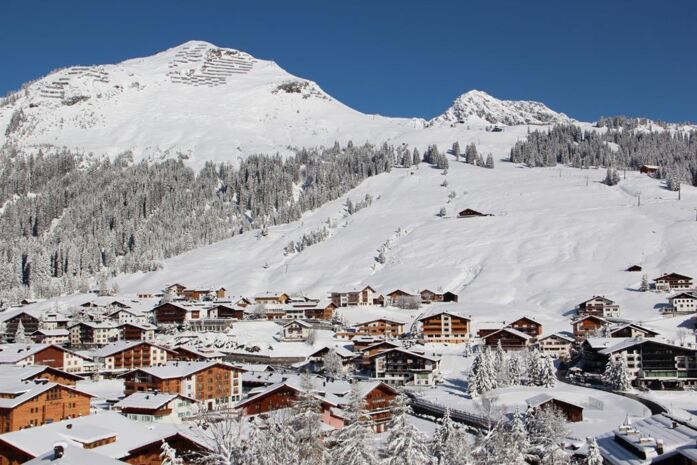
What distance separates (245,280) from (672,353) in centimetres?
8817

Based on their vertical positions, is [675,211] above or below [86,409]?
above

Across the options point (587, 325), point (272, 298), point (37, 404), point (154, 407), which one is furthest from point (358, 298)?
point (37, 404)

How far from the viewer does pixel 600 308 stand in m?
99.6

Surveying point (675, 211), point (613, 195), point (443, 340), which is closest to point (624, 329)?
point (443, 340)

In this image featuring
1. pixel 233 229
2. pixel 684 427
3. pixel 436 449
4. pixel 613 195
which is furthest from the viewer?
pixel 233 229

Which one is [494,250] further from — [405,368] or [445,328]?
[405,368]

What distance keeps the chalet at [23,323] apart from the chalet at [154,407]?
61534 mm

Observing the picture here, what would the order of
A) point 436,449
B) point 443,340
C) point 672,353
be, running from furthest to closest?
point 443,340, point 672,353, point 436,449

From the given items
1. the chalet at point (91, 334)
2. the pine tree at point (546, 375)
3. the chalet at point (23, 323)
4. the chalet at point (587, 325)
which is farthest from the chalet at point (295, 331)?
the chalet at point (23, 323)

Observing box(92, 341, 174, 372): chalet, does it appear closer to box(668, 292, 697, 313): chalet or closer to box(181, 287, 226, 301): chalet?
box(181, 287, 226, 301): chalet

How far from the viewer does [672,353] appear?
239 ft

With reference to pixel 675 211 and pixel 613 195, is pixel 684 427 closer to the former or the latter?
pixel 675 211

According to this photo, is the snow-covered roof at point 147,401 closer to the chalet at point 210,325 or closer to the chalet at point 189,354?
the chalet at point 189,354

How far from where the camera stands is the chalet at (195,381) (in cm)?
6406
